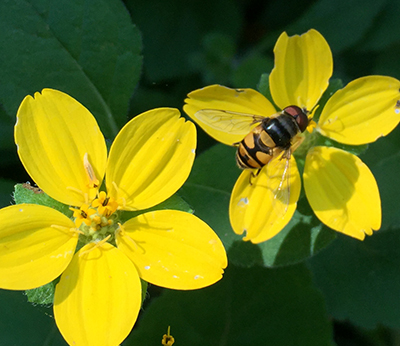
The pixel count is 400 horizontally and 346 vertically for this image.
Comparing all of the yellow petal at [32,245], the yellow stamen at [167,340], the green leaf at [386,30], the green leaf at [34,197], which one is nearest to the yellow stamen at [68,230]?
the yellow petal at [32,245]

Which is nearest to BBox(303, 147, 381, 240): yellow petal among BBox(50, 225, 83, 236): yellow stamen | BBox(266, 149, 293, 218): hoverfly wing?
BBox(266, 149, 293, 218): hoverfly wing

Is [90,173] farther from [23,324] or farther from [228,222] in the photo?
[23,324]

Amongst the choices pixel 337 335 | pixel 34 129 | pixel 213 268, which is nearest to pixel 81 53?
pixel 34 129

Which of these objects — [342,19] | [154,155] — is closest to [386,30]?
[342,19]

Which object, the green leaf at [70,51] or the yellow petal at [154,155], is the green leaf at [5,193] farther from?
the yellow petal at [154,155]

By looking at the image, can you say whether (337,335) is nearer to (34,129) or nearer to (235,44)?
(235,44)
